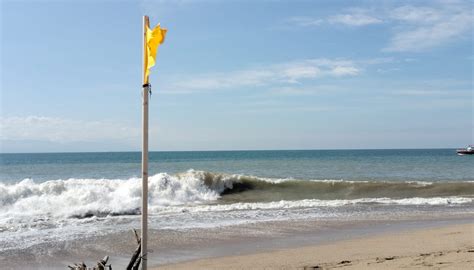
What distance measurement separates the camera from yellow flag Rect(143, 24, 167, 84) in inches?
173

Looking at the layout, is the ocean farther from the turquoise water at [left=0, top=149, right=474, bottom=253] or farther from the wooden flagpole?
the wooden flagpole

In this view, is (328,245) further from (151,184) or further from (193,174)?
(193,174)

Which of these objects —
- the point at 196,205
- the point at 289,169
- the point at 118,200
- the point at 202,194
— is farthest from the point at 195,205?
the point at 289,169

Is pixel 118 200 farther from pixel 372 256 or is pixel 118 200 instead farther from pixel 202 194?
pixel 372 256

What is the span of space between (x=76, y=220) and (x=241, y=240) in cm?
606

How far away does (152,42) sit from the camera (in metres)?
4.43

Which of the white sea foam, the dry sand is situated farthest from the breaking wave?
the dry sand

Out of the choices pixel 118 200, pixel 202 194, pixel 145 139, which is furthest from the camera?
pixel 202 194

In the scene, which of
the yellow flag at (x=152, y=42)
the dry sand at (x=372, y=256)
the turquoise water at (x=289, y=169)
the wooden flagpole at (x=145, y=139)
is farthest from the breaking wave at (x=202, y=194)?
the yellow flag at (x=152, y=42)

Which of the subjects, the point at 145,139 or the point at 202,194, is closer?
the point at 145,139

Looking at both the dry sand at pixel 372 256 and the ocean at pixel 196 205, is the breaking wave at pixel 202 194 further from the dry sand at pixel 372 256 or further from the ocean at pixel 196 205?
the dry sand at pixel 372 256

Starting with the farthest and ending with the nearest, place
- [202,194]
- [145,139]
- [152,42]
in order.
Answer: [202,194], [145,139], [152,42]

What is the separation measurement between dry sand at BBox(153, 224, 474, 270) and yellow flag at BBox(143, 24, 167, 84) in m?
4.13

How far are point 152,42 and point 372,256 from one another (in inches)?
211
